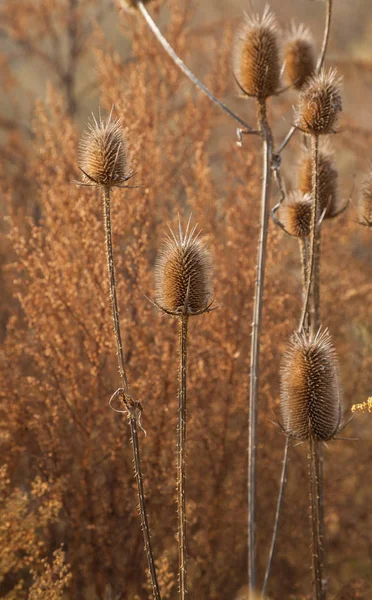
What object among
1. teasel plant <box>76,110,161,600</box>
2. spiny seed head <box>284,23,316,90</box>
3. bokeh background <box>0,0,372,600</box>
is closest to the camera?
teasel plant <box>76,110,161,600</box>

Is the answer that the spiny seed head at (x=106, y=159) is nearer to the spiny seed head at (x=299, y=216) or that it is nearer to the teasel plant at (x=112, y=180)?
the teasel plant at (x=112, y=180)

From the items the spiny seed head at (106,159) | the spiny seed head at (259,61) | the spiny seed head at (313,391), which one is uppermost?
the spiny seed head at (259,61)

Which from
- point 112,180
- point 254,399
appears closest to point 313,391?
point 254,399

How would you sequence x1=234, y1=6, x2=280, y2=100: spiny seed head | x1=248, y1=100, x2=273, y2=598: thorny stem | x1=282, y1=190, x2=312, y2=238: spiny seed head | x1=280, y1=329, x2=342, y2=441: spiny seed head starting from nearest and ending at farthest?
x1=280, y1=329, x2=342, y2=441: spiny seed head < x1=248, y1=100, x2=273, y2=598: thorny stem < x1=234, y1=6, x2=280, y2=100: spiny seed head < x1=282, y1=190, x2=312, y2=238: spiny seed head

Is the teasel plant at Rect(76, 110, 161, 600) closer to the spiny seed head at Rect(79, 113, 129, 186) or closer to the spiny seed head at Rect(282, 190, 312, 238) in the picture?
the spiny seed head at Rect(79, 113, 129, 186)

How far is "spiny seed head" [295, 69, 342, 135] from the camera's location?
2.61m

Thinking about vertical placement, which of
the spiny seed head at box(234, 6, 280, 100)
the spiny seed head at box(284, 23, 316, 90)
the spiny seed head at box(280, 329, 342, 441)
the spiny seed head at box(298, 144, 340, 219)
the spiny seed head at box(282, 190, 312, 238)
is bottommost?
the spiny seed head at box(280, 329, 342, 441)

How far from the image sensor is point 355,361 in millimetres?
5594

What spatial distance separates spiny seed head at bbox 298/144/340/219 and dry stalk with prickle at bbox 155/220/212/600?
39.4 inches

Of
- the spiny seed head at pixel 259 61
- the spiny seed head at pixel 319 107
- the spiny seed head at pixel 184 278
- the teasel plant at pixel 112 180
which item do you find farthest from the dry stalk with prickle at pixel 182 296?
the spiny seed head at pixel 259 61

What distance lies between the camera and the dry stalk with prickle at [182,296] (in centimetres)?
225

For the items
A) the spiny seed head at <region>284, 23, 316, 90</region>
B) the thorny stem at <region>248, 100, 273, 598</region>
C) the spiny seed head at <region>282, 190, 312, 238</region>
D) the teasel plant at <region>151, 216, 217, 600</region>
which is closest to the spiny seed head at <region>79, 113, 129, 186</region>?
the teasel plant at <region>151, 216, 217, 600</region>

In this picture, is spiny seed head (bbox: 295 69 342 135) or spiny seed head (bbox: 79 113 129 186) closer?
spiny seed head (bbox: 79 113 129 186)

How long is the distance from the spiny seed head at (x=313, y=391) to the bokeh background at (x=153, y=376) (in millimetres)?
1195
